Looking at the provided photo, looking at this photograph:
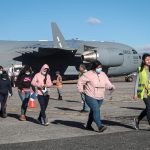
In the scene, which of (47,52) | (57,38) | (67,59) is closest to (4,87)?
(47,52)

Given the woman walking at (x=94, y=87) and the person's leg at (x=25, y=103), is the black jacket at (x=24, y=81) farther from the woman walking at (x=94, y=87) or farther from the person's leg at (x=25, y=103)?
the woman walking at (x=94, y=87)

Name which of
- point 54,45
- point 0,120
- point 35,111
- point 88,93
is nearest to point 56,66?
point 54,45

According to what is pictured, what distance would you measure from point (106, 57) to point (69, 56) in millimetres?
3955

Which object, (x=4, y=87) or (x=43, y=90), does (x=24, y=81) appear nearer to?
(x=4, y=87)

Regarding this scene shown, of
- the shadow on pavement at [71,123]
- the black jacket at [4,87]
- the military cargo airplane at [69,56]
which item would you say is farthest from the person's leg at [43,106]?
the military cargo airplane at [69,56]

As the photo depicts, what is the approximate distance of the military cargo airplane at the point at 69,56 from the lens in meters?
38.7

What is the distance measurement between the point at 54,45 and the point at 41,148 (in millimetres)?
32790

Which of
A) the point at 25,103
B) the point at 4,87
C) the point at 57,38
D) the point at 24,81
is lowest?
the point at 25,103

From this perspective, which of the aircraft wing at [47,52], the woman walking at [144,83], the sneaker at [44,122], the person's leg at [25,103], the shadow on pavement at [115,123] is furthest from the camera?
the aircraft wing at [47,52]

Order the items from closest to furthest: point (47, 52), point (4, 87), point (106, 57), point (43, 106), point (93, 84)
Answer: point (93, 84)
point (43, 106)
point (4, 87)
point (106, 57)
point (47, 52)

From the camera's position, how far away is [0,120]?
13.6m

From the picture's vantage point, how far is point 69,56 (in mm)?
40031

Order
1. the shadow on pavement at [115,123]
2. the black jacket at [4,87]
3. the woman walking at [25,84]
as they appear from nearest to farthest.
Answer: the shadow on pavement at [115,123] → the woman walking at [25,84] → the black jacket at [4,87]

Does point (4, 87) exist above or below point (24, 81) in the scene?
below
